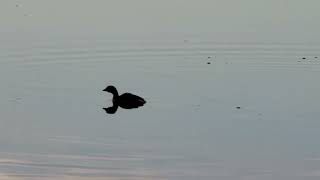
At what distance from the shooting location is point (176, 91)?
25.4 m

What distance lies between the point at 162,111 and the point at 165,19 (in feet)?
49.5

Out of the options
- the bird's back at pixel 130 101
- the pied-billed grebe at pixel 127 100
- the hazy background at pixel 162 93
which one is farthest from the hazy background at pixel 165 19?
the bird's back at pixel 130 101

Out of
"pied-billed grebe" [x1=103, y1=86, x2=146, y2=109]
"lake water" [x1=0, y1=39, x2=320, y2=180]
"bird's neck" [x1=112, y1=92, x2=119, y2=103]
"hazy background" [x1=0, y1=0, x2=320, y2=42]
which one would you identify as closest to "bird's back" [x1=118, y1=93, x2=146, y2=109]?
"pied-billed grebe" [x1=103, y1=86, x2=146, y2=109]

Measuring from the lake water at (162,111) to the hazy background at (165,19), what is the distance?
70.5 inches

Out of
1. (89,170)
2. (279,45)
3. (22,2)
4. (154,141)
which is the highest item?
(22,2)

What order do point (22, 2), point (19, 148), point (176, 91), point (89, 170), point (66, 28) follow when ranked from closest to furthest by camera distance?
point (89, 170), point (19, 148), point (176, 91), point (66, 28), point (22, 2)

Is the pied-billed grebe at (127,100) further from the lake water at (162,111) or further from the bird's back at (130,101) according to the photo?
the lake water at (162,111)

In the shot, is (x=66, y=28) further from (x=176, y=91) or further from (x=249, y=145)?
(x=249, y=145)

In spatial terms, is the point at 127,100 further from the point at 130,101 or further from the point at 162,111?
the point at 162,111

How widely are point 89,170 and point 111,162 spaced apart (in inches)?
27.4

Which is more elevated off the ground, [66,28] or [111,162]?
[66,28]

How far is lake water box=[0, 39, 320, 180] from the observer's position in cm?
1883

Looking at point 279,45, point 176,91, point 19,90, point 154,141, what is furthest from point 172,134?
point 279,45

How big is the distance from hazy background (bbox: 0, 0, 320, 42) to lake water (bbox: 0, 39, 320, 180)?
179 centimetres
